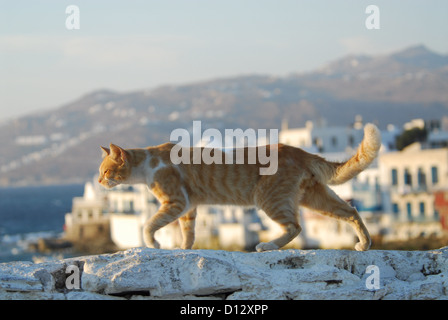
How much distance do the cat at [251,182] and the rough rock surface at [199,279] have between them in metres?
0.87

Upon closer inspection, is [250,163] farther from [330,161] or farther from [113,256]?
[113,256]

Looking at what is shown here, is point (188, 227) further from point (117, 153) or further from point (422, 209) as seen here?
point (422, 209)

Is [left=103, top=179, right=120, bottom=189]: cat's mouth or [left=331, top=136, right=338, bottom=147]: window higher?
[left=331, top=136, right=338, bottom=147]: window

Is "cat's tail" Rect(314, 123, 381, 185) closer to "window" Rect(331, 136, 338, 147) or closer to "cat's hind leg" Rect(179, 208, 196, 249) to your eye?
"cat's hind leg" Rect(179, 208, 196, 249)

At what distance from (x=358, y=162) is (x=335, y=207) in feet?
1.70

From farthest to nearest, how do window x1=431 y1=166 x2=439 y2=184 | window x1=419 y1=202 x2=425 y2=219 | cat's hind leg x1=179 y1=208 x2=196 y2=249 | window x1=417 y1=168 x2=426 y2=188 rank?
window x1=417 y1=168 x2=426 y2=188 < window x1=431 y1=166 x2=439 y2=184 < window x1=419 y1=202 x2=425 y2=219 < cat's hind leg x1=179 y1=208 x2=196 y2=249

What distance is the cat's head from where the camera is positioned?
27.3 feet

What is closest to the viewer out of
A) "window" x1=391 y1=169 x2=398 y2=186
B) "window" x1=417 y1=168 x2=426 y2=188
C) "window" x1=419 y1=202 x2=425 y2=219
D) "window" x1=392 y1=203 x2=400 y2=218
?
"window" x1=419 y1=202 x2=425 y2=219

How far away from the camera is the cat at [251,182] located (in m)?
8.16

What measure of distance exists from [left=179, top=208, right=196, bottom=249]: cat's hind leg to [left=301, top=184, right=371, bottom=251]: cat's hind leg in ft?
4.07

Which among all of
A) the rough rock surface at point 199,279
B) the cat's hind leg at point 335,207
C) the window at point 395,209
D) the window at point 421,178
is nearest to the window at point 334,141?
the window at point 395,209

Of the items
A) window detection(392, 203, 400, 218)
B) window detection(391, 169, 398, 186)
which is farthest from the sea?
window detection(391, 169, 398, 186)

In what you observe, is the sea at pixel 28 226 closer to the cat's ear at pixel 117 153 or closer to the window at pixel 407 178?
the window at pixel 407 178
